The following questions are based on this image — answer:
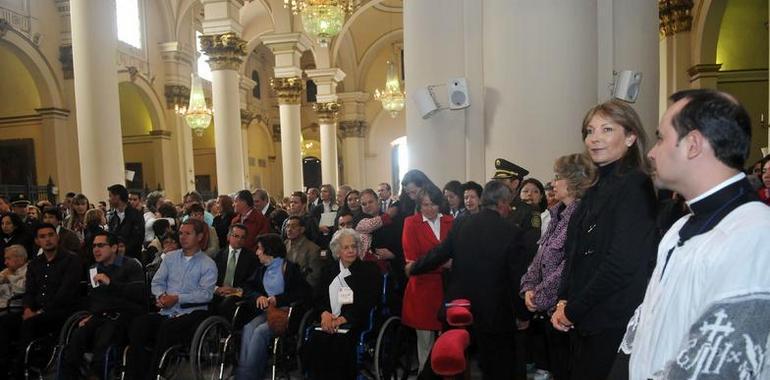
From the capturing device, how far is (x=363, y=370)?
15.4ft

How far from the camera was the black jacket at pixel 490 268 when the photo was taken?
12.3 ft

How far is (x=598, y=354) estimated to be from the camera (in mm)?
2496

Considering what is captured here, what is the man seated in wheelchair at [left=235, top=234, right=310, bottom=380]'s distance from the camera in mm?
4707

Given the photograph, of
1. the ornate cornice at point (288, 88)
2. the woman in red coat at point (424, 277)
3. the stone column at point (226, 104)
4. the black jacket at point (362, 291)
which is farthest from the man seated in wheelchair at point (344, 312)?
the ornate cornice at point (288, 88)

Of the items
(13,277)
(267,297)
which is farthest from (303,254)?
(13,277)

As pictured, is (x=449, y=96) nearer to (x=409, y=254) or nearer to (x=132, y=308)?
(x=409, y=254)

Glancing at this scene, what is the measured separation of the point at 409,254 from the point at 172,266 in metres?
2.27

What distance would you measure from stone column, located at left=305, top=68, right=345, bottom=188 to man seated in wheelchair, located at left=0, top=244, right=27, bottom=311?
15.3m

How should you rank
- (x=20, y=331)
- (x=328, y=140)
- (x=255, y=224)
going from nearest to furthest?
(x=20, y=331) < (x=255, y=224) < (x=328, y=140)

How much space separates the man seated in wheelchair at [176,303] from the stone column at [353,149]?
72.1 feet

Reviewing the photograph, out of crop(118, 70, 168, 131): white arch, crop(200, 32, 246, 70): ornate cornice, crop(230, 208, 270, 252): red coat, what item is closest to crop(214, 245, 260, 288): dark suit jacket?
crop(230, 208, 270, 252): red coat

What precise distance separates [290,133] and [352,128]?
9.31 meters

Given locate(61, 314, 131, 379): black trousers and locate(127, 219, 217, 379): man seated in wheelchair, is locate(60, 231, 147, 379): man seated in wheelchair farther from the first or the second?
locate(127, 219, 217, 379): man seated in wheelchair

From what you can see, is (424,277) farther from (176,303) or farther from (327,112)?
(327,112)
